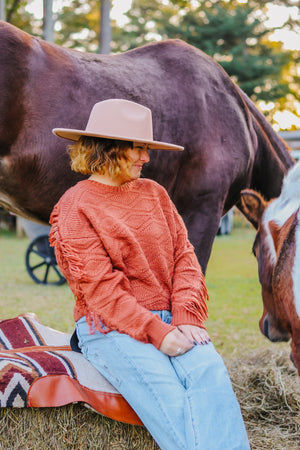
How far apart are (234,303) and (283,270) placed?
169 inches

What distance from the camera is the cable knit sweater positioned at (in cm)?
183

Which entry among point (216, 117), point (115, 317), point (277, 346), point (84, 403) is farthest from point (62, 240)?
point (277, 346)

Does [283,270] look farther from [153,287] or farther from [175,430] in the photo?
[175,430]

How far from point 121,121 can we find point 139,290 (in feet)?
2.19

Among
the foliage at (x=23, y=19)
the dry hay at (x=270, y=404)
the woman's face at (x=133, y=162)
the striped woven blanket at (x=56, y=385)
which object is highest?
the foliage at (x=23, y=19)

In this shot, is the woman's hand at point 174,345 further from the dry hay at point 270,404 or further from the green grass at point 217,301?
the green grass at point 217,301

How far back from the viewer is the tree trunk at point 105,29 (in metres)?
10.6

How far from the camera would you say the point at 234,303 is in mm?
5973

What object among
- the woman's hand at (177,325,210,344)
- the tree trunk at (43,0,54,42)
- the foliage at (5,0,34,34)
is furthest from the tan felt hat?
the foliage at (5,0,34,34)

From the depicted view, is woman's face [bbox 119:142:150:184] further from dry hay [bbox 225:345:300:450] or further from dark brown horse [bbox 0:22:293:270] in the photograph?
dry hay [bbox 225:345:300:450]

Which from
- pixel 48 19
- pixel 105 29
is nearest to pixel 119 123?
pixel 48 19

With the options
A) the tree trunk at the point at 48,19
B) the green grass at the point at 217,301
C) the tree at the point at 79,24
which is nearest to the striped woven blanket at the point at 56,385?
the green grass at the point at 217,301

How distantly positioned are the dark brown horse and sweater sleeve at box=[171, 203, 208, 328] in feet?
2.80

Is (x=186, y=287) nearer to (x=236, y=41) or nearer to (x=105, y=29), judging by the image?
(x=105, y=29)
